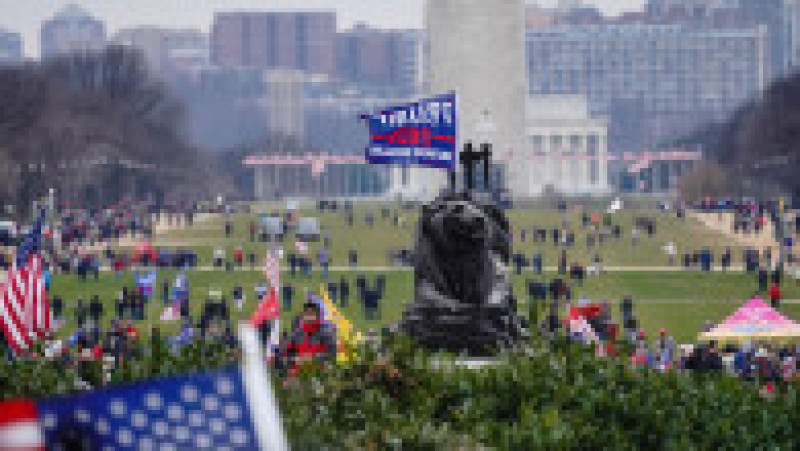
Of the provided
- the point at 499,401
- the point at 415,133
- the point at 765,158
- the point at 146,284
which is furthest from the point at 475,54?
the point at 499,401

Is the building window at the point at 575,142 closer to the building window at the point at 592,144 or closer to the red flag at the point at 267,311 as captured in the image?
the building window at the point at 592,144

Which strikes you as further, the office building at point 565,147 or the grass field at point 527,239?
the office building at point 565,147

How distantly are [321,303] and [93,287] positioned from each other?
33214mm

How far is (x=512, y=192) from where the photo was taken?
140 meters

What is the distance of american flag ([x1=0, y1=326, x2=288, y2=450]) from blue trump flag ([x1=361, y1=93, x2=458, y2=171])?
1301cm

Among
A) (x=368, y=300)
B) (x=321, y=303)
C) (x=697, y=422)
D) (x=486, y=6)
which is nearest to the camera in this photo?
(x=697, y=422)

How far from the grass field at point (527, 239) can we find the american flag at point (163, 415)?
56.5m

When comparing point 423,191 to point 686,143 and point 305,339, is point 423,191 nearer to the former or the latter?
point 686,143

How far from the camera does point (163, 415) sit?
27.8 ft

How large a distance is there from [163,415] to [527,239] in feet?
237

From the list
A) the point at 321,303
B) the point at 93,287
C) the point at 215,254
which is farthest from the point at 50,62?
the point at 321,303

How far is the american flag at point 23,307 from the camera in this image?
73.5 ft

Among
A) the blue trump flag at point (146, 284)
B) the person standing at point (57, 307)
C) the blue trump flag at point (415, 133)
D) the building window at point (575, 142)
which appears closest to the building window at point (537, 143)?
the building window at point (575, 142)

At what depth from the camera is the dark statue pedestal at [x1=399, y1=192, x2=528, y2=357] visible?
66.6ft
